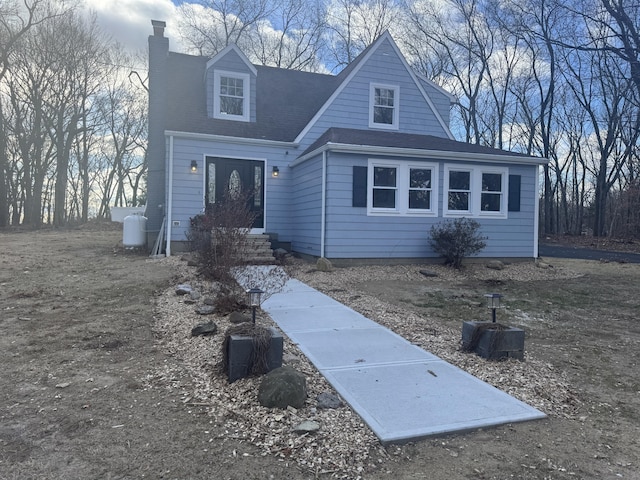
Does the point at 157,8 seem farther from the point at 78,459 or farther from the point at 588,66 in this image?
the point at 588,66

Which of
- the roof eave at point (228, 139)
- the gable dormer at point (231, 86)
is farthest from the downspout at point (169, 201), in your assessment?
the gable dormer at point (231, 86)

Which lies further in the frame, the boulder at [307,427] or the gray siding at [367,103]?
the gray siding at [367,103]

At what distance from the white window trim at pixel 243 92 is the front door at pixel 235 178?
5.47ft

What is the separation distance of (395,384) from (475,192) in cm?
Result: 870

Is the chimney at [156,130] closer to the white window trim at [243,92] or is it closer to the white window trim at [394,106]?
the white window trim at [243,92]

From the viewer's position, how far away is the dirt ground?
2.41 meters

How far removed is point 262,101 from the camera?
14031mm

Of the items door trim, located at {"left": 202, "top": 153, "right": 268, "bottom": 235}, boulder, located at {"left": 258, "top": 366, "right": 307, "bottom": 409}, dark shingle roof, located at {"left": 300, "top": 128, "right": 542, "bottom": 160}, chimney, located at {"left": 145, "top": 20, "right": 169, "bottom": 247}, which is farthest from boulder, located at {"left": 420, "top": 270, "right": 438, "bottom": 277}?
chimney, located at {"left": 145, "top": 20, "right": 169, "bottom": 247}

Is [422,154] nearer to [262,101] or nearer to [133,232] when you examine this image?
[262,101]

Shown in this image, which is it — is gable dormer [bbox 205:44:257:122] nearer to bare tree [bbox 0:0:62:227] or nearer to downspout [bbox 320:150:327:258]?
downspout [bbox 320:150:327:258]

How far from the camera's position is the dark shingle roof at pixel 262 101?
1234 centimetres

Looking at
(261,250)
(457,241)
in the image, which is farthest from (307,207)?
(457,241)

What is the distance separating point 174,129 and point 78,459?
1020 cm

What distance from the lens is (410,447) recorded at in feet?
8.65
